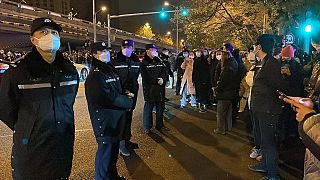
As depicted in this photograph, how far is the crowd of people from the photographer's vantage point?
3.07m

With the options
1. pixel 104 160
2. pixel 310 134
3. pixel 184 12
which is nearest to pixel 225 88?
pixel 104 160

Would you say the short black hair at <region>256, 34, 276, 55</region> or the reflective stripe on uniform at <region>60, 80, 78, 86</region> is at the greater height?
the short black hair at <region>256, 34, 276, 55</region>

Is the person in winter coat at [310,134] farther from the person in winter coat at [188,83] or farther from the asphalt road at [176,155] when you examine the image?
the person in winter coat at [188,83]

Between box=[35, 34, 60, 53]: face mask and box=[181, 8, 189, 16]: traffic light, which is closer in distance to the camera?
box=[35, 34, 60, 53]: face mask

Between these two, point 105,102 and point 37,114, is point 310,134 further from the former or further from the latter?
point 105,102

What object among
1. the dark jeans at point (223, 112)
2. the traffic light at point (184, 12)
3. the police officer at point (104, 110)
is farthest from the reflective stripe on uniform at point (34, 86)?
the traffic light at point (184, 12)

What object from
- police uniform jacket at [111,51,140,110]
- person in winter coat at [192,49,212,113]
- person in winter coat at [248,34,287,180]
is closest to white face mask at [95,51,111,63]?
police uniform jacket at [111,51,140,110]

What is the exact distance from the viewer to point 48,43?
333cm

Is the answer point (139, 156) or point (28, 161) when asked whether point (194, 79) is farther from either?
point (28, 161)

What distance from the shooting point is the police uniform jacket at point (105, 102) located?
4688 millimetres

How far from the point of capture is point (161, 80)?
8398 millimetres

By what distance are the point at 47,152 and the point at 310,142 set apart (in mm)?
2164

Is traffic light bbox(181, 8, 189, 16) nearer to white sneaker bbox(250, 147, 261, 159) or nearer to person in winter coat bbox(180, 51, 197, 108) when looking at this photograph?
person in winter coat bbox(180, 51, 197, 108)

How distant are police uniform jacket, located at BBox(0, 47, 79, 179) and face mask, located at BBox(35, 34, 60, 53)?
0.11 m
